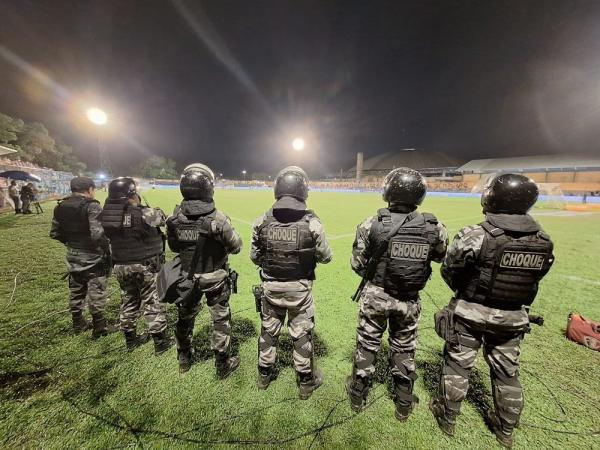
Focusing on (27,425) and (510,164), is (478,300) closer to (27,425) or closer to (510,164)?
(27,425)

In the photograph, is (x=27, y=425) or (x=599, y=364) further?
(x=599, y=364)

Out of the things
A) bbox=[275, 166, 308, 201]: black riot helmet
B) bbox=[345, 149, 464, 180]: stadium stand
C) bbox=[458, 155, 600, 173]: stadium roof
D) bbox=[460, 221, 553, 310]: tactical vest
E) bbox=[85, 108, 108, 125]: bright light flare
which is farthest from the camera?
bbox=[345, 149, 464, 180]: stadium stand

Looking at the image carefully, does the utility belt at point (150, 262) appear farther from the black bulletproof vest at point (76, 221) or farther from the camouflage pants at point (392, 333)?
the camouflage pants at point (392, 333)

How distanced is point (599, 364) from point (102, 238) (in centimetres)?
721

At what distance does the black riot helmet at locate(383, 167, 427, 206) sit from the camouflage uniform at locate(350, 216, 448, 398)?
0.29m

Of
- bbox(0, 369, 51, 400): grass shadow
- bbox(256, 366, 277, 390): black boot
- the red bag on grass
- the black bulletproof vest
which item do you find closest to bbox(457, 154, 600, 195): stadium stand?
the red bag on grass

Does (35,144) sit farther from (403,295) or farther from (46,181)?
(403,295)

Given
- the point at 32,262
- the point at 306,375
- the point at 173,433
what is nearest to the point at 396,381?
the point at 306,375

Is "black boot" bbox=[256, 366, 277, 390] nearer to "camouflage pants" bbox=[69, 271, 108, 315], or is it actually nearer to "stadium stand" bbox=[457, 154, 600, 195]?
"camouflage pants" bbox=[69, 271, 108, 315]

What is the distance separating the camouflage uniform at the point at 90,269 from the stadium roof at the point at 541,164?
60.8 metres

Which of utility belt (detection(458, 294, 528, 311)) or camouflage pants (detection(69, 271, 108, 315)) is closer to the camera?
utility belt (detection(458, 294, 528, 311))

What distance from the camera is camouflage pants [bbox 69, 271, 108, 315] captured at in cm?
372

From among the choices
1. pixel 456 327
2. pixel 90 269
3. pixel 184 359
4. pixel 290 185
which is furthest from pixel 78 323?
pixel 456 327

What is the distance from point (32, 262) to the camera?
687cm
